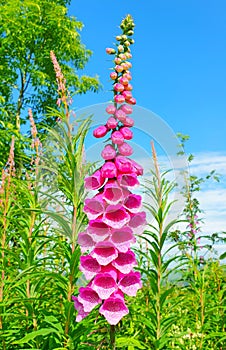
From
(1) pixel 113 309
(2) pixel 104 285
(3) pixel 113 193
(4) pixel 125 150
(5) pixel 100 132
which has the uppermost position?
(5) pixel 100 132

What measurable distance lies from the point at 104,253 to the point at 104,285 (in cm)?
16

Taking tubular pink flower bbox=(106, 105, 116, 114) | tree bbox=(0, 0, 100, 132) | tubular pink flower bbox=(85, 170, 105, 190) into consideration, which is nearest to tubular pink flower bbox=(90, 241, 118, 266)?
tubular pink flower bbox=(85, 170, 105, 190)

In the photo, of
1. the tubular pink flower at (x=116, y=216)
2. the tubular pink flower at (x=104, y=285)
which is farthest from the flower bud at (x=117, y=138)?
the tubular pink flower at (x=104, y=285)

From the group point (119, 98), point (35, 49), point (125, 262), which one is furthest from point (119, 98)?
point (35, 49)

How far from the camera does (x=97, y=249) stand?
2.24 meters

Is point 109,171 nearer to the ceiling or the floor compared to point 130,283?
nearer to the ceiling

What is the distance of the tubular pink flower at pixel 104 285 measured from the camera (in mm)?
2189

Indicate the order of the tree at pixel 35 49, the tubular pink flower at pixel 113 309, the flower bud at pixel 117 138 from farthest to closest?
1. the tree at pixel 35 49
2. the flower bud at pixel 117 138
3. the tubular pink flower at pixel 113 309

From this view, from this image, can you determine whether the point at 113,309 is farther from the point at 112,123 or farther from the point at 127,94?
the point at 127,94

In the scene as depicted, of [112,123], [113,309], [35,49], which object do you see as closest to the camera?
[113,309]

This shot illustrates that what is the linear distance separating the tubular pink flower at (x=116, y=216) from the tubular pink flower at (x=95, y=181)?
157mm

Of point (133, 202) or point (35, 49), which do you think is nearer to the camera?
point (133, 202)

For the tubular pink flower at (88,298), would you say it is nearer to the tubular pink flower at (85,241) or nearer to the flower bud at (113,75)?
the tubular pink flower at (85,241)

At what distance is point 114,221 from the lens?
7.28 feet
